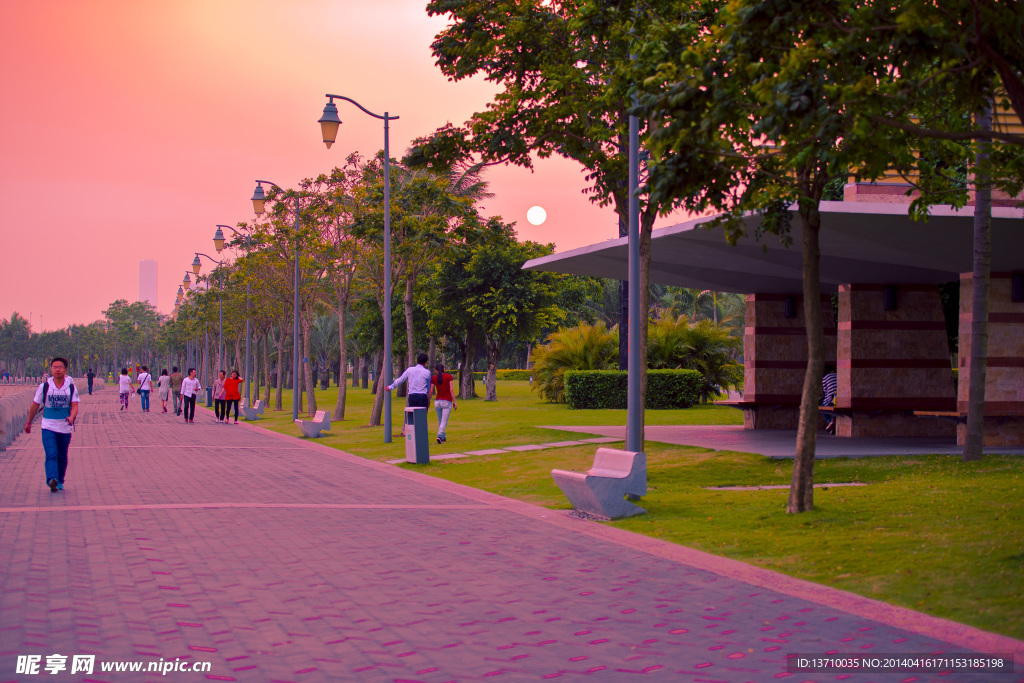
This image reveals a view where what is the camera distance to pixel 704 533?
32.0 ft

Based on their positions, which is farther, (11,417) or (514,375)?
(514,375)

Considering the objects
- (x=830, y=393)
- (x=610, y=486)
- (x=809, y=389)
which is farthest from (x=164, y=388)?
(x=809, y=389)

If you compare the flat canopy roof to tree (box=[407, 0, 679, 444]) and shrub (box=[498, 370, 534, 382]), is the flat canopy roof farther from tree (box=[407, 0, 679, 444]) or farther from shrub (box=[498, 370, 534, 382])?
shrub (box=[498, 370, 534, 382])

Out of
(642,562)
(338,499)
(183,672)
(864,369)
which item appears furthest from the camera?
(864,369)

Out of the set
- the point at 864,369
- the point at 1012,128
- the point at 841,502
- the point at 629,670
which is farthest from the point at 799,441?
the point at 1012,128

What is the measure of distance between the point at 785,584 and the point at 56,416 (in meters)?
9.96

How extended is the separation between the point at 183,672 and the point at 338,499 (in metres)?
7.48

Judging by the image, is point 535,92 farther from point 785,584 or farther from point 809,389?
point 785,584

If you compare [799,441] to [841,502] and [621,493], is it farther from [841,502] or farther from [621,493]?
[621,493]

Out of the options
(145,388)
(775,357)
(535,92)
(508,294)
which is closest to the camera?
(535,92)

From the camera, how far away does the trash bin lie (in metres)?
17.5

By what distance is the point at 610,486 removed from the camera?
10984mm

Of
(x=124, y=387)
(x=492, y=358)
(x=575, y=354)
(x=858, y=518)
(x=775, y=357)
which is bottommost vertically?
(x=858, y=518)

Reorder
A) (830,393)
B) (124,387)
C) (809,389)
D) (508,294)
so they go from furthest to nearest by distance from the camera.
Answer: (508,294)
(124,387)
(830,393)
(809,389)
